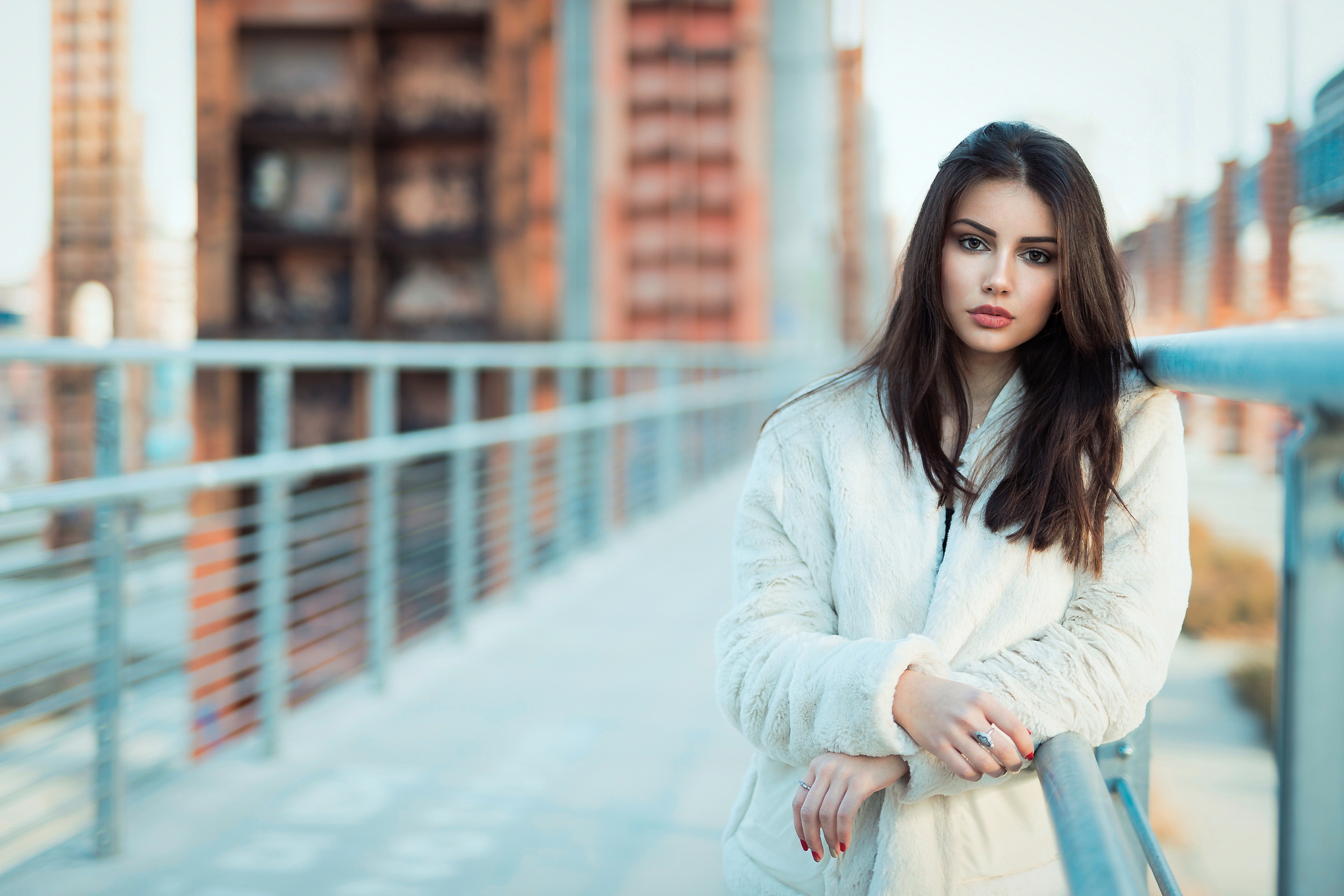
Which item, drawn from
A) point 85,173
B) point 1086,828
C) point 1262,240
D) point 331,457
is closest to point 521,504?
point 331,457

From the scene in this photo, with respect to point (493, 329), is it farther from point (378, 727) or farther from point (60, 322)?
point (378, 727)

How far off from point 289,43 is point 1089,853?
6.78 m

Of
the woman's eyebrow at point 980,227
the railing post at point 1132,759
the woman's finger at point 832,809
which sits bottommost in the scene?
the railing post at point 1132,759

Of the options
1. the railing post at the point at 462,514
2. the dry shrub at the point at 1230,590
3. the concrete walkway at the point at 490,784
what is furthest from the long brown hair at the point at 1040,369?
the dry shrub at the point at 1230,590

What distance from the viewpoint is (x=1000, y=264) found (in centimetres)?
116

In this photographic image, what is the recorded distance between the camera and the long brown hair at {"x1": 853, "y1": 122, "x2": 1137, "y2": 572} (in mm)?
1097

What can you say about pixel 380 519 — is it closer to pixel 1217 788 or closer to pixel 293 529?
pixel 293 529

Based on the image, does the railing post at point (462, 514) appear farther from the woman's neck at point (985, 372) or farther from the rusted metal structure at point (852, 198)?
the rusted metal structure at point (852, 198)

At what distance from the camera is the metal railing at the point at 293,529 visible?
2229 millimetres

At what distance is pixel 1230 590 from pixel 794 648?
21887 millimetres

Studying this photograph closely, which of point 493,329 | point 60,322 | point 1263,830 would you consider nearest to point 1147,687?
point 493,329

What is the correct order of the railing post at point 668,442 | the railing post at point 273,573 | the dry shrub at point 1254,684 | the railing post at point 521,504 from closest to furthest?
the railing post at point 273,573, the railing post at point 521,504, the railing post at point 668,442, the dry shrub at point 1254,684

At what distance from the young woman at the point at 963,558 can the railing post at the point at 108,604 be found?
4.92 ft

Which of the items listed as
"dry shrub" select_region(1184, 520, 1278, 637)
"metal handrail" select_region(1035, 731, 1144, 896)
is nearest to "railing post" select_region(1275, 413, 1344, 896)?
"metal handrail" select_region(1035, 731, 1144, 896)
